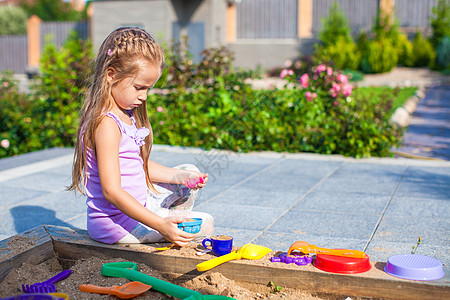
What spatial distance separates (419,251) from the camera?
2973 millimetres

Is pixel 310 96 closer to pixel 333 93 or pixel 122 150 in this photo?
pixel 333 93

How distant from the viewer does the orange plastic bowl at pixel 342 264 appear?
84.5 inches

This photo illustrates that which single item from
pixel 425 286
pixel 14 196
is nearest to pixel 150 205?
pixel 425 286

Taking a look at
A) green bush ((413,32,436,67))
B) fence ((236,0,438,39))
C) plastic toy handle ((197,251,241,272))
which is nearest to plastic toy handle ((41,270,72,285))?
plastic toy handle ((197,251,241,272))

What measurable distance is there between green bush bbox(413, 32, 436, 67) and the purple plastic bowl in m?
19.5

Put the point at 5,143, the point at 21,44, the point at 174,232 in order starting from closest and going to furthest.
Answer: the point at 174,232 < the point at 5,143 < the point at 21,44

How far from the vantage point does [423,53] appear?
Answer: 20.1 meters

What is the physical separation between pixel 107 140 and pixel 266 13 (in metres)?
22.9

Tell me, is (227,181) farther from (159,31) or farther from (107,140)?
(159,31)

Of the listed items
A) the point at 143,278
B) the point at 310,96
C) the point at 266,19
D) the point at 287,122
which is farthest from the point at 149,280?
the point at 266,19

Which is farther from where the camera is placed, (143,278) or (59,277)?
(59,277)

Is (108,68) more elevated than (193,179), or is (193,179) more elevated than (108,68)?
(108,68)

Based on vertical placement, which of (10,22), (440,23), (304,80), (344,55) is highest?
(10,22)

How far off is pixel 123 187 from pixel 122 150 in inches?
8.0
